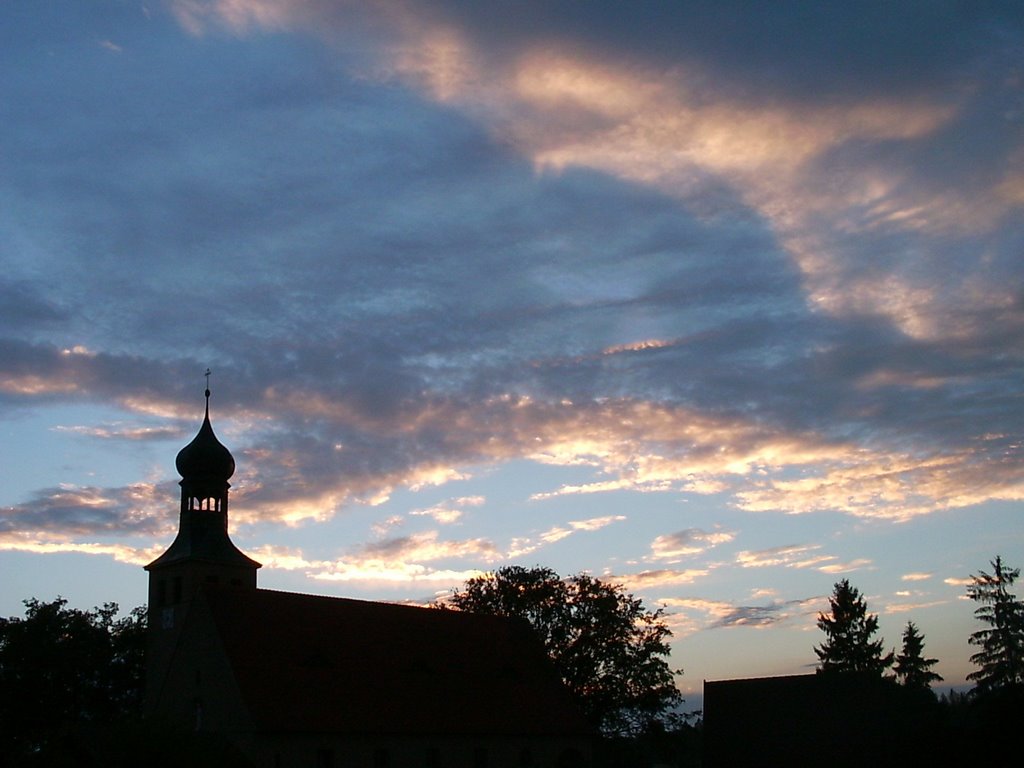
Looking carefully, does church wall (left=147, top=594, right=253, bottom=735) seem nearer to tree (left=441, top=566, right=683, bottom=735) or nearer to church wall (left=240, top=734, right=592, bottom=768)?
church wall (left=240, top=734, right=592, bottom=768)

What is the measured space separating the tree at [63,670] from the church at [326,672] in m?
21.0

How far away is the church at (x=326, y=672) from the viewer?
5178 cm

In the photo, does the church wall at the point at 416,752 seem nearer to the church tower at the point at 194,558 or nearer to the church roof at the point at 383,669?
the church roof at the point at 383,669

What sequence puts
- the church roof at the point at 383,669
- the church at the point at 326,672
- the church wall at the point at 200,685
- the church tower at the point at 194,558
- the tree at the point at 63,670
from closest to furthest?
the church wall at the point at 200,685 < the church at the point at 326,672 < the church roof at the point at 383,669 < the church tower at the point at 194,558 < the tree at the point at 63,670

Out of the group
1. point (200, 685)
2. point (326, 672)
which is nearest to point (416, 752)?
point (326, 672)

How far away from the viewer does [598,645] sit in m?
73.4

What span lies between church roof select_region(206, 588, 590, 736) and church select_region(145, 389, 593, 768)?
7cm

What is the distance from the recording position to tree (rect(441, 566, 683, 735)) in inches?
2808

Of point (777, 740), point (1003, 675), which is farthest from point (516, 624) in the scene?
point (1003, 675)

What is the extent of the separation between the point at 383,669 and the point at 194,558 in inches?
463

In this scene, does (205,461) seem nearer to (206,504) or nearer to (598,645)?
(206,504)

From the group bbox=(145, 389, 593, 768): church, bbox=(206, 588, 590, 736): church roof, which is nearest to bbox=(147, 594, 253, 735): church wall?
bbox=(145, 389, 593, 768): church

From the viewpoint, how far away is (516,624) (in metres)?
68.2

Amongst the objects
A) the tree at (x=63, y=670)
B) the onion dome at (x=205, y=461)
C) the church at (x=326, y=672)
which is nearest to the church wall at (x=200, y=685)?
the church at (x=326, y=672)
